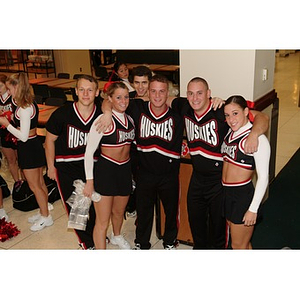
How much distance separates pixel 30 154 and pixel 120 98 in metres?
1.44

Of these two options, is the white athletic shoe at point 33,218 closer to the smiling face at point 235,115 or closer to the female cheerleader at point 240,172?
the female cheerleader at point 240,172

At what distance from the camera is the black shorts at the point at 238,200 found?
2.87m

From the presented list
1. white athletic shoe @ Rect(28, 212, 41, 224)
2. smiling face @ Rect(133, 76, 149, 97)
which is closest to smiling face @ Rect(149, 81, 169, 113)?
smiling face @ Rect(133, 76, 149, 97)

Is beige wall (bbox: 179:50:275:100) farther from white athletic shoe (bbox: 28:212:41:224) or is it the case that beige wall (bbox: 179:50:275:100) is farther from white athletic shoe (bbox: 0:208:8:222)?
white athletic shoe (bbox: 0:208:8:222)

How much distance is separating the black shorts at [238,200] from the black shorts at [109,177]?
878mm

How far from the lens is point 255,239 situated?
4.08 m

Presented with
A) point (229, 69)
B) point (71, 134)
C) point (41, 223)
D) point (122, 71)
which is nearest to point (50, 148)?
point (71, 134)

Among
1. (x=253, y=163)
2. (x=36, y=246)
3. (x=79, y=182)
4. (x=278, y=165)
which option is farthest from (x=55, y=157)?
(x=278, y=165)

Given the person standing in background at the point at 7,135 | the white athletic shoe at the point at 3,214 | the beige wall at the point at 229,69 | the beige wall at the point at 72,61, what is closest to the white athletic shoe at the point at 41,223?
the white athletic shoe at the point at 3,214

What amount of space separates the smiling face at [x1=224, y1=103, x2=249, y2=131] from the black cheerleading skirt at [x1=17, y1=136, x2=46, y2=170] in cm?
215

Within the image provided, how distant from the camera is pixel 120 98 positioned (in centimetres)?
313

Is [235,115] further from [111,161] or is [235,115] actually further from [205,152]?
[111,161]

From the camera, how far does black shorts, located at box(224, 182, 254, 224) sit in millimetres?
2867
